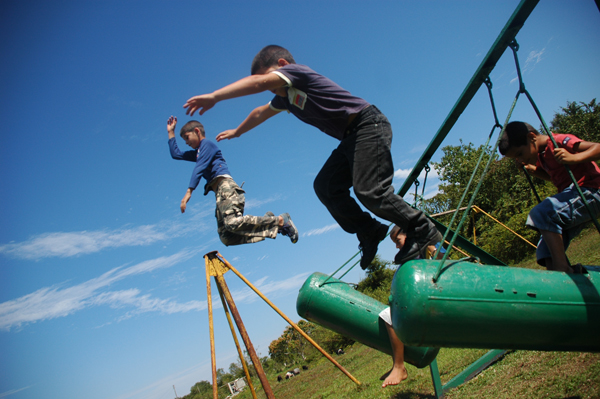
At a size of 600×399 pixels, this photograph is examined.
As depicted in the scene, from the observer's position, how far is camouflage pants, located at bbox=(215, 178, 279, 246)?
15.1 ft

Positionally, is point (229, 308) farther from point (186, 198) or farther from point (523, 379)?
point (523, 379)

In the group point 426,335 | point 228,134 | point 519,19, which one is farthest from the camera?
point 228,134

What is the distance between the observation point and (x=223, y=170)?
480 centimetres

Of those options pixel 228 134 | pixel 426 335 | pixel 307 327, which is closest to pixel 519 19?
pixel 426 335

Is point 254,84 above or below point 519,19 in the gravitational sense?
above

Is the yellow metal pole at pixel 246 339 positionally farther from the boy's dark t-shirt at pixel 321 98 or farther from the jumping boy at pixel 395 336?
the boy's dark t-shirt at pixel 321 98

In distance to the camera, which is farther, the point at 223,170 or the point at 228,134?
the point at 223,170

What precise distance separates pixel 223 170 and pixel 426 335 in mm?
3653

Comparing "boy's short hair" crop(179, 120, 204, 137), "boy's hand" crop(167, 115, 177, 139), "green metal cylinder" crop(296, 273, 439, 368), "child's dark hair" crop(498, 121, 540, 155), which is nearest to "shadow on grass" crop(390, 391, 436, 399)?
"green metal cylinder" crop(296, 273, 439, 368)

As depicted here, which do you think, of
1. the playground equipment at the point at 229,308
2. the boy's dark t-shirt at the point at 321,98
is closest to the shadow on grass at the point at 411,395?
the playground equipment at the point at 229,308

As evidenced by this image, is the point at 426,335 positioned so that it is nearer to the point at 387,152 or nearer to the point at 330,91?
the point at 387,152

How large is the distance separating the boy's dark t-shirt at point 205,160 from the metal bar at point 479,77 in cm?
254

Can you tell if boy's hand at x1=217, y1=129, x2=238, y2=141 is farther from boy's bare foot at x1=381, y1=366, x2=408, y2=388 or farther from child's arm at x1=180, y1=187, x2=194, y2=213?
boy's bare foot at x1=381, y1=366, x2=408, y2=388

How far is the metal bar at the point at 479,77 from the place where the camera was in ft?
6.70
